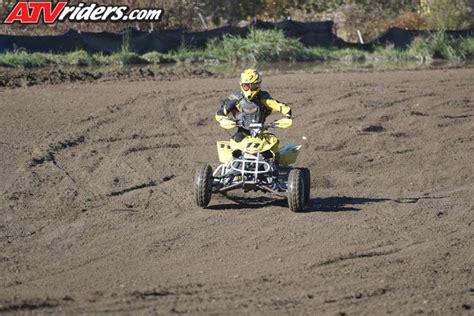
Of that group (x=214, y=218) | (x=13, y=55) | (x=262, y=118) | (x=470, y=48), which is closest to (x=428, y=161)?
(x=262, y=118)

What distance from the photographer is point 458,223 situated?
38.7 feet

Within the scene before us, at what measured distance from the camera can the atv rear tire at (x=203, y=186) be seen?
1222 centimetres

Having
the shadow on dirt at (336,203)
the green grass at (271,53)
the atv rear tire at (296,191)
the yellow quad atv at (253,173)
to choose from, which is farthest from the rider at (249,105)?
the green grass at (271,53)

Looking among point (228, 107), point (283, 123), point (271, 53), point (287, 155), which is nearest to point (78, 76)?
point (228, 107)

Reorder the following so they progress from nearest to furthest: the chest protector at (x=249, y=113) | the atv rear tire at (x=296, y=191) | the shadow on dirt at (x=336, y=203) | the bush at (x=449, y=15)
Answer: the atv rear tire at (x=296, y=191), the shadow on dirt at (x=336, y=203), the chest protector at (x=249, y=113), the bush at (x=449, y=15)

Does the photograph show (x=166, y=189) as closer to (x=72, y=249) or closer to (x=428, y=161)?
(x=72, y=249)

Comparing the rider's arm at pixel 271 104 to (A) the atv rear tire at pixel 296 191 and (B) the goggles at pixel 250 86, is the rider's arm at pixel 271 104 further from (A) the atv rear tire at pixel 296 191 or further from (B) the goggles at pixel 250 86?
(A) the atv rear tire at pixel 296 191

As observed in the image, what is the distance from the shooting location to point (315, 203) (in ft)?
42.6

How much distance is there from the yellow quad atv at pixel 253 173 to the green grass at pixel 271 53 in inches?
657

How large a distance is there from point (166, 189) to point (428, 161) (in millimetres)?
4703

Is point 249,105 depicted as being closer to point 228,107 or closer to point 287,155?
point 228,107

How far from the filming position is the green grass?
29766 millimetres

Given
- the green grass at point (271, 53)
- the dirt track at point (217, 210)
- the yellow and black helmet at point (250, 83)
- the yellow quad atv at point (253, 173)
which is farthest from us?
the green grass at point (271, 53)

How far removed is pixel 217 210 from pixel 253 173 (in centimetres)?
64
